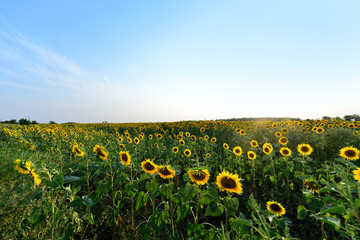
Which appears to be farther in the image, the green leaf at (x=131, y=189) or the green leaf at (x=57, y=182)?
the green leaf at (x=131, y=189)

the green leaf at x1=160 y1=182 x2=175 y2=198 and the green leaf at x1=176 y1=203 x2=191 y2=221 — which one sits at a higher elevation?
the green leaf at x1=160 y1=182 x2=175 y2=198

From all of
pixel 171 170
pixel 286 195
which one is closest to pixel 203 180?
pixel 171 170

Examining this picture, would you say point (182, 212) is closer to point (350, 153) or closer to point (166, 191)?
point (166, 191)

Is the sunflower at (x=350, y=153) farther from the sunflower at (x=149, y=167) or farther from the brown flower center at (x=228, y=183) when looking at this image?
the sunflower at (x=149, y=167)

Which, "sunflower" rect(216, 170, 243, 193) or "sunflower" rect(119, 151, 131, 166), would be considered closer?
"sunflower" rect(216, 170, 243, 193)

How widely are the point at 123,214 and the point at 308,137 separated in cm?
644

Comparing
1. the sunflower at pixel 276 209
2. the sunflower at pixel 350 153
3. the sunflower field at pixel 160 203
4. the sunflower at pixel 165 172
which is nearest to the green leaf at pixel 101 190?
the sunflower field at pixel 160 203

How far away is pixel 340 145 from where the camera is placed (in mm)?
6059

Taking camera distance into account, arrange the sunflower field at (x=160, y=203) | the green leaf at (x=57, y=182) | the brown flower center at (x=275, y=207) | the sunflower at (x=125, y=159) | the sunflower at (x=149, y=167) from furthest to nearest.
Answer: the sunflower at (x=125, y=159)
the sunflower at (x=149, y=167)
the brown flower center at (x=275, y=207)
the green leaf at (x=57, y=182)
the sunflower field at (x=160, y=203)

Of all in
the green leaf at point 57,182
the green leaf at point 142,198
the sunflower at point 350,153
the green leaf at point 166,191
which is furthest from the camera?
the sunflower at point 350,153

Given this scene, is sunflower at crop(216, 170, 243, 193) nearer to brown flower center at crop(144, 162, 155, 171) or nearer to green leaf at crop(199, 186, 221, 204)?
green leaf at crop(199, 186, 221, 204)

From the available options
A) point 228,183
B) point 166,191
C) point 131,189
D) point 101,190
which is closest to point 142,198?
point 131,189

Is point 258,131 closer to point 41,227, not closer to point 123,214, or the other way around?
point 123,214

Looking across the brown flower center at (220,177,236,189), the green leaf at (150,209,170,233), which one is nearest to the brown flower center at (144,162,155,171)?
the green leaf at (150,209,170,233)
